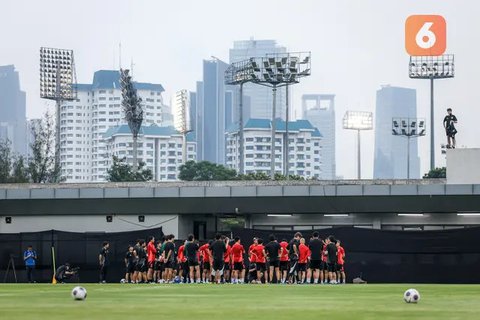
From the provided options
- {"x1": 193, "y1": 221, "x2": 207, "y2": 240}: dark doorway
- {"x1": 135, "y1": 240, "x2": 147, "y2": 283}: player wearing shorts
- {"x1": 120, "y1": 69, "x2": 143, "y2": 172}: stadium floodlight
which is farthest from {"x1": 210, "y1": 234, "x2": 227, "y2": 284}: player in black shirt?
{"x1": 120, "y1": 69, "x2": 143, "y2": 172}: stadium floodlight

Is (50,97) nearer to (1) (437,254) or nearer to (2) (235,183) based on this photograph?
(2) (235,183)

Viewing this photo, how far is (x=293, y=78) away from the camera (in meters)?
104

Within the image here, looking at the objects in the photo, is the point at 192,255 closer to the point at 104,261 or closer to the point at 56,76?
the point at 104,261

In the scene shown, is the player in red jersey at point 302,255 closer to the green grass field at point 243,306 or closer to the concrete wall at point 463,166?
the green grass field at point 243,306

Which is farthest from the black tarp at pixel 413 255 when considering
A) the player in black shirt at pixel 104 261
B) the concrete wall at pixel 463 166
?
the concrete wall at pixel 463 166

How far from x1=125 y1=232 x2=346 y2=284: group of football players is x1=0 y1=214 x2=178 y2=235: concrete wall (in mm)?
14425

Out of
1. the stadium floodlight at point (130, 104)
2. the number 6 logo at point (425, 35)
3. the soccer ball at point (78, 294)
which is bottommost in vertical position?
the soccer ball at point (78, 294)

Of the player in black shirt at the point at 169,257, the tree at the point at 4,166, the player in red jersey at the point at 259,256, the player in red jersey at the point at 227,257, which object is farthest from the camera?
the tree at the point at 4,166

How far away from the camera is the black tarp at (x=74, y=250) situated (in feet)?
163

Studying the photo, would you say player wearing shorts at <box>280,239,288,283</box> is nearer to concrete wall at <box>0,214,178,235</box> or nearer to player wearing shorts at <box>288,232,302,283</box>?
player wearing shorts at <box>288,232,302,283</box>

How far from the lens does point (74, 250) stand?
1969 inches

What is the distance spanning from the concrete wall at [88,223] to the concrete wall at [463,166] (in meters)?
14.2

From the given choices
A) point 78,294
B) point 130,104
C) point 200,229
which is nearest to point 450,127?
point 200,229

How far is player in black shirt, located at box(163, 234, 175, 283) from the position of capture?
142 feet
